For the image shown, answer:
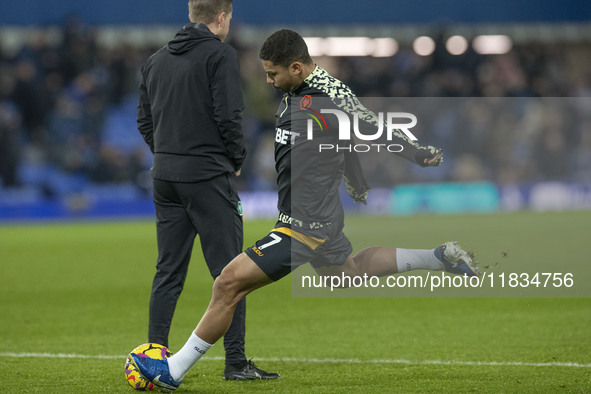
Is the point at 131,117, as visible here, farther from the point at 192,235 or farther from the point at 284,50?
the point at 284,50

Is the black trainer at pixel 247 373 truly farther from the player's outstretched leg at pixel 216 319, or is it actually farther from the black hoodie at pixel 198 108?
the black hoodie at pixel 198 108

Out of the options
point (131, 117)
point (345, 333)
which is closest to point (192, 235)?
point (345, 333)

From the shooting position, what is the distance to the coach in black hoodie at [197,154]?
5.47 metres

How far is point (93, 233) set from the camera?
17156 mm

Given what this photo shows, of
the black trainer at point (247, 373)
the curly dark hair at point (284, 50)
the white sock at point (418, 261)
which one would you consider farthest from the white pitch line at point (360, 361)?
the curly dark hair at point (284, 50)

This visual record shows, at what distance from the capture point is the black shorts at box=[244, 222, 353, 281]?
5012mm

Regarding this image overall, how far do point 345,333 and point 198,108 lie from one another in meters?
2.90

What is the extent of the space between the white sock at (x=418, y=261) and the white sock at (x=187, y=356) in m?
1.33

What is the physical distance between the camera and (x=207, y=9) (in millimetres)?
5594

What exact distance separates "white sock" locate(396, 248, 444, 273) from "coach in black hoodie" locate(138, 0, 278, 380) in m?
1.03

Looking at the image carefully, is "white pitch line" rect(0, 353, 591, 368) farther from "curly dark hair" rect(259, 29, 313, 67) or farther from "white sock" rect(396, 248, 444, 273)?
"curly dark hair" rect(259, 29, 313, 67)

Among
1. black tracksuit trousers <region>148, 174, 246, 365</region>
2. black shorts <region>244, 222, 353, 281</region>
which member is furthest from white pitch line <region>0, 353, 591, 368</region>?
black shorts <region>244, 222, 353, 281</region>

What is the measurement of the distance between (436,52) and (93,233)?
1167 centimetres

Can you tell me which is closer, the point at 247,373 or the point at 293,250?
the point at 293,250
